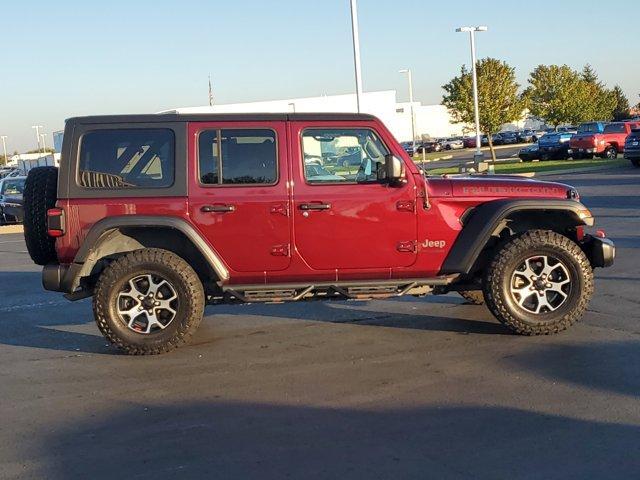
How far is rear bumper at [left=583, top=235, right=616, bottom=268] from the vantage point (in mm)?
7141

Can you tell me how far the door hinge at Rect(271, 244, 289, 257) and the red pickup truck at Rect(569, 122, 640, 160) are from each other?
33580 millimetres

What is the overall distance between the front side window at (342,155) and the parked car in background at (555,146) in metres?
35.2

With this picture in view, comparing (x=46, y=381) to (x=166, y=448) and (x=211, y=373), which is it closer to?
(x=211, y=373)

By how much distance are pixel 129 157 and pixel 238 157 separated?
3.04 feet

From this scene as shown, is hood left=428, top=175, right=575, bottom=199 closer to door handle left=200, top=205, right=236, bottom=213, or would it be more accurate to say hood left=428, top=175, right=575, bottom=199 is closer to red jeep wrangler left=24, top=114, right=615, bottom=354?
red jeep wrangler left=24, top=114, right=615, bottom=354

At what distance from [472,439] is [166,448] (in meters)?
1.79

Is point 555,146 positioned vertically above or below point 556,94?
below

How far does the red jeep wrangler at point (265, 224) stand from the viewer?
6609 millimetres

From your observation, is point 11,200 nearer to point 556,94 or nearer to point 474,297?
point 474,297

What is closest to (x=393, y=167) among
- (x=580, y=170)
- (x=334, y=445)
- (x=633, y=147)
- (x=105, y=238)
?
(x=105, y=238)

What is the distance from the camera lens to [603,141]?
123 feet

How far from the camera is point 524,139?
7450 cm

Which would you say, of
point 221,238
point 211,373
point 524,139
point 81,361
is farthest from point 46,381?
point 524,139

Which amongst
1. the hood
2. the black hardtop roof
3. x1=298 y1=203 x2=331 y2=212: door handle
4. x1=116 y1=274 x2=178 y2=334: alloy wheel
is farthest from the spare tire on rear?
the hood
